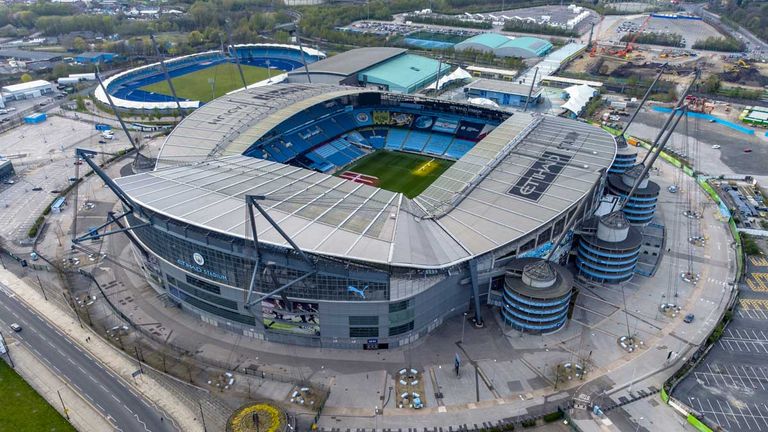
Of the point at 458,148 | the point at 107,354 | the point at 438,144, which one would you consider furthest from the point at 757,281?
the point at 107,354

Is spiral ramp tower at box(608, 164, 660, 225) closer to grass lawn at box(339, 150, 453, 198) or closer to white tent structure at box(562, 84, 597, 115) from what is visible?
grass lawn at box(339, 150, 453, 198)

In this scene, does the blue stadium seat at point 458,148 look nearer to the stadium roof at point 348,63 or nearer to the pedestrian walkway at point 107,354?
the stadium roof at point 348,63

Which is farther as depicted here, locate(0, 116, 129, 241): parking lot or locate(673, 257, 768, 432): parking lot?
locate(0, 116, 129, 241): parking lot

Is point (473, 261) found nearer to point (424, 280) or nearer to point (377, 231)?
point (424, 280)

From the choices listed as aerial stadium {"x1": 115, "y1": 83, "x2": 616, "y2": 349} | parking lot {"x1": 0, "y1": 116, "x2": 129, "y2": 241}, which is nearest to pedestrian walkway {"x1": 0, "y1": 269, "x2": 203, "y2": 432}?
aerial stadium {"x1": 115, "y1": 83, "x2": 616, "y2": 349}

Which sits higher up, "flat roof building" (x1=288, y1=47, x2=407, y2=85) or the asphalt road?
"flat roof building" (x1=288, y1=47, x2=407, y2=85)

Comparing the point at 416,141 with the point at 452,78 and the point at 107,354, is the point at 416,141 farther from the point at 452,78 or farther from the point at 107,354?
the point at 107,354

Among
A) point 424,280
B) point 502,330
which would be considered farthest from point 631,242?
point 424,280
